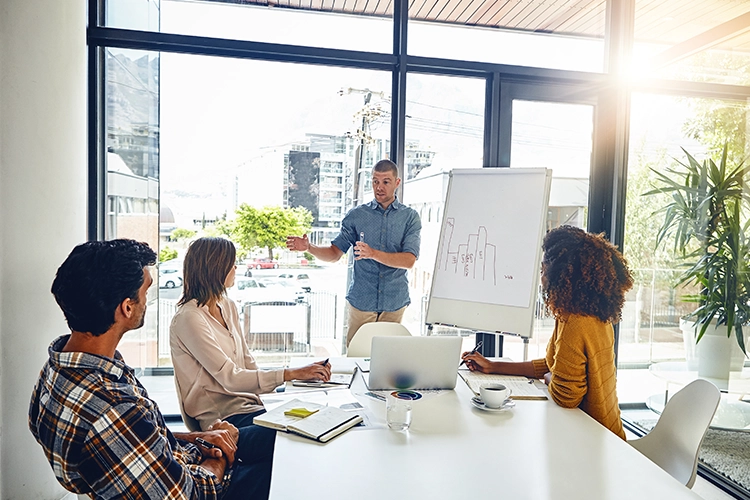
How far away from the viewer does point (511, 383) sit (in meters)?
2.19

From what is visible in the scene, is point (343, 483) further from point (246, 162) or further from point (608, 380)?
point (246, 162)

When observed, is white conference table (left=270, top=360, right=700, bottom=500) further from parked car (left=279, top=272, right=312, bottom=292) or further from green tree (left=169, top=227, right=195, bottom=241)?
green tree (left=169, top=227, right=195, bottom=241)

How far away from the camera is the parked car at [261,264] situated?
3439mm

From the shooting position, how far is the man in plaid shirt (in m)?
1.21

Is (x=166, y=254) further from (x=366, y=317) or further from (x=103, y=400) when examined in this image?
(x=103, y=400)

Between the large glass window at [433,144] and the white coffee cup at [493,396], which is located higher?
the large glass window at [433,144]

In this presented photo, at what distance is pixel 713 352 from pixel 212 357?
2.78 meters

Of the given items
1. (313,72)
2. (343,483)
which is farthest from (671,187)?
(343,483)

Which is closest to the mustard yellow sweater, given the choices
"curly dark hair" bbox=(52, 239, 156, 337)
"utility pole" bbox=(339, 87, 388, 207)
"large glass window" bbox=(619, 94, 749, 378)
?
"curly dark hair" bbox=(52, 239, 156, 337)

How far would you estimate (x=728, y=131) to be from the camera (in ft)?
10.3

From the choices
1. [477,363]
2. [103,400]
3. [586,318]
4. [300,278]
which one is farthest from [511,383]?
[300,278]

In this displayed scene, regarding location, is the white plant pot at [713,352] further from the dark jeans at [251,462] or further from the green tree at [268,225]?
the dark jeans at [251,462]

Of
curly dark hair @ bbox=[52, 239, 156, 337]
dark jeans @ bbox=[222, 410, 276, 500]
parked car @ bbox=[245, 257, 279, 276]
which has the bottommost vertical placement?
dark jeans @ bbox=[222, 410, 276, 500]

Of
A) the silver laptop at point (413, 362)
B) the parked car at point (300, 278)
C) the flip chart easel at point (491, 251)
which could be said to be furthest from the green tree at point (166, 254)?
the silver laptop at point (413, 362)
